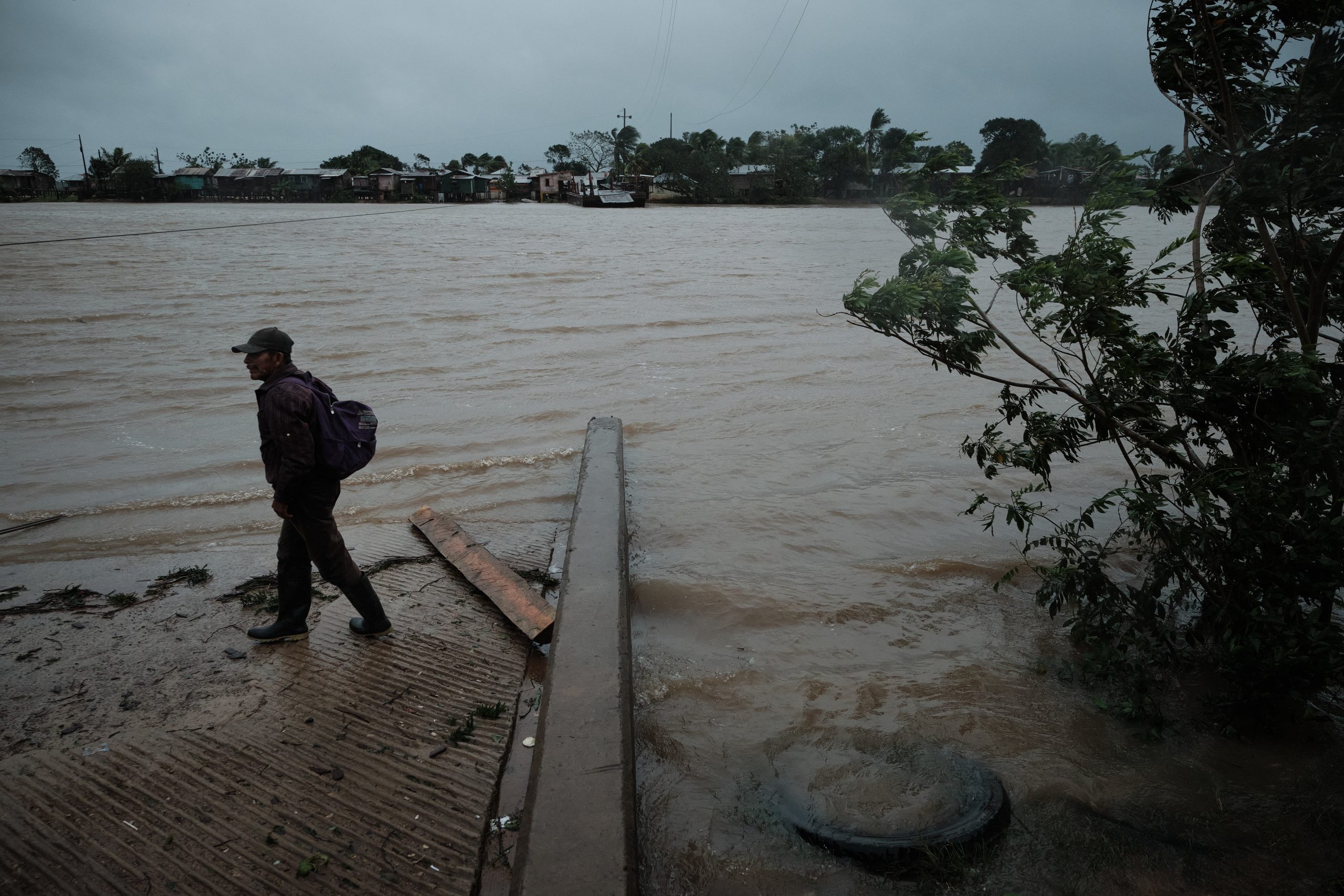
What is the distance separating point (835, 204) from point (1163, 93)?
65833 mm

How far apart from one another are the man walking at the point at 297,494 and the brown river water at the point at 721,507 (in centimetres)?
158

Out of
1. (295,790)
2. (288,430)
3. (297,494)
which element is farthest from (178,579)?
(295,790)

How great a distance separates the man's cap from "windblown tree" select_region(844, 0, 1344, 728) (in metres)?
2.77

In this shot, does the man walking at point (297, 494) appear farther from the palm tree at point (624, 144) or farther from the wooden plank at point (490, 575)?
the palm tree at point (624, 144)

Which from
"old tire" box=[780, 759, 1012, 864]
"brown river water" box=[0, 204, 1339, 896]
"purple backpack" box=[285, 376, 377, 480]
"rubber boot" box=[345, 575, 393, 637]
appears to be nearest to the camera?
"old tire" box=[780, 759, 1012, 864]

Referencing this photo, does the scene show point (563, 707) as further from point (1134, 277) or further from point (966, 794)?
point (1134, 277)

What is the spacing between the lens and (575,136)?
321ft

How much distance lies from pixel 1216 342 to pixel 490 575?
3.83 meters

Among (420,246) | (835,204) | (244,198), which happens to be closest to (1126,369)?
(420,246)

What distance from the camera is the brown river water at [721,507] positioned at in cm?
311

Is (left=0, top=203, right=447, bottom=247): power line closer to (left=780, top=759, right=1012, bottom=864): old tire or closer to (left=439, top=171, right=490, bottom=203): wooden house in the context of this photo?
(left=439, top=171, right=490, bottom=203): wooden house

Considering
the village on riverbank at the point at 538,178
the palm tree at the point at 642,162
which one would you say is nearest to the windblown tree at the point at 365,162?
the village on riverbank at the point at 538,178

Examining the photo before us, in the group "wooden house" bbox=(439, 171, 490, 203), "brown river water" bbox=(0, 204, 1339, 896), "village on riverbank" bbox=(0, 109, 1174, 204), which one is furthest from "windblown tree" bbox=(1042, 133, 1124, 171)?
"wooden house" bbox=(439, 171, 490, 203)

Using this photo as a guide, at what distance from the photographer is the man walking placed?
3699 millimetres
